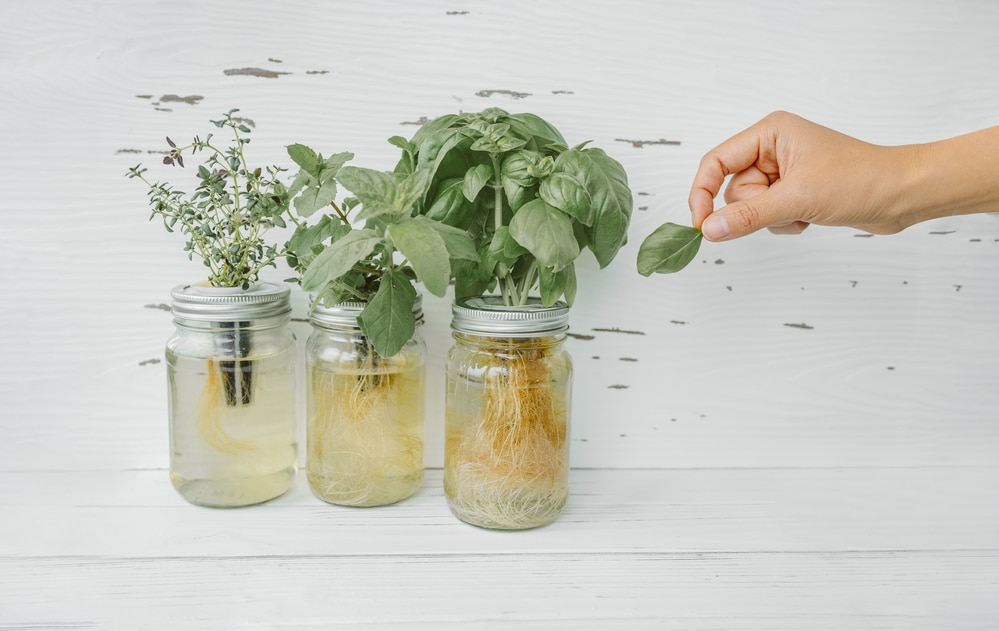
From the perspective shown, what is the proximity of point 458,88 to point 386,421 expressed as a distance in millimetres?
462

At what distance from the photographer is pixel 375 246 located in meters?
0.76

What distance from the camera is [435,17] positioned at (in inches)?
37.9

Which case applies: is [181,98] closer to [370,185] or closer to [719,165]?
[370,185]

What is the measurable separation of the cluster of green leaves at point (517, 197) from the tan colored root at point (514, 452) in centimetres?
10

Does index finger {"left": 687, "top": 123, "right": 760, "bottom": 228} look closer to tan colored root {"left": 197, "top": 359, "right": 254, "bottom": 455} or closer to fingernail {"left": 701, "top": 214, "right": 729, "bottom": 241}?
fingernail {"left": 701, "top": 214, "right": 729, "bottom": 241}

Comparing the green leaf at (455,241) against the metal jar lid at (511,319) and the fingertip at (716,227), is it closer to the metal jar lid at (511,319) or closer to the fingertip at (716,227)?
the metal jar lid at (511,319)

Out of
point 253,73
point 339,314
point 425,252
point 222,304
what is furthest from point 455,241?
point 253,73

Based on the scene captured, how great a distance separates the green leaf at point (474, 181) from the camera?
0.77 m

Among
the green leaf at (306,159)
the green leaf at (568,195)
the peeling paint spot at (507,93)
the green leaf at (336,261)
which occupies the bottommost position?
the green leaf at (336,261)

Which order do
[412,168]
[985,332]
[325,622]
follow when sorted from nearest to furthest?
[325,622] → [412,168] → [985,332]

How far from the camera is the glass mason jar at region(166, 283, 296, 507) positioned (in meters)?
0.85

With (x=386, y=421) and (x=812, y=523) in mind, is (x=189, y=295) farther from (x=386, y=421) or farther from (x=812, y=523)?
(x=812, y=523)

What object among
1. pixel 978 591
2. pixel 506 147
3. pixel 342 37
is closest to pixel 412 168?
pixel 506 147

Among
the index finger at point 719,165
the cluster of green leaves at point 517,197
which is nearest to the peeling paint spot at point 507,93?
the cluster of green leaves at point 517,197
